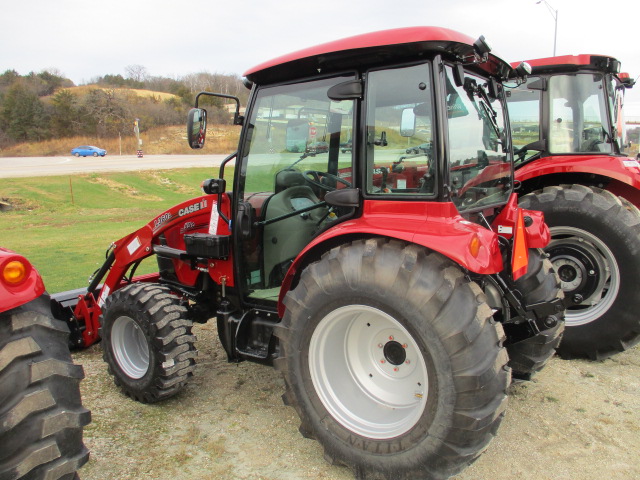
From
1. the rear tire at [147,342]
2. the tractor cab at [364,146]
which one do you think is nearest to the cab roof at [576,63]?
the tractor cab at [364,146]

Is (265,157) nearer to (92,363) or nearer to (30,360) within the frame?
(30,360)

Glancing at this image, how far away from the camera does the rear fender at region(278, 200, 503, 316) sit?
2295 millimetres

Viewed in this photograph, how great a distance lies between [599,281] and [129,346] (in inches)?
156

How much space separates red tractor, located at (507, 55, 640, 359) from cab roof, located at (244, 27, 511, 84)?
186 centimetres

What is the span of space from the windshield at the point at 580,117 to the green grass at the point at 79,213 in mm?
5650

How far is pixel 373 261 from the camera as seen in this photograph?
2.43m

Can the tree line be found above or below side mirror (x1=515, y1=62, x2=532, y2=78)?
above

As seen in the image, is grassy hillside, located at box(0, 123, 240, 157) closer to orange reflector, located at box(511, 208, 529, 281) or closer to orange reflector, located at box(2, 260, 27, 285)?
orange reflector, located at box(511, 208, 529, 281)

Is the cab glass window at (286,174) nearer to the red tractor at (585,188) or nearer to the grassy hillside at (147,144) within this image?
Result: the red tractor at (585,188)

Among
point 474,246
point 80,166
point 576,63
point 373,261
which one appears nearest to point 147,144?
point 80,166

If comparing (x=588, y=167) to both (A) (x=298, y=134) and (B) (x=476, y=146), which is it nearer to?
(B) (x=476, y=146)

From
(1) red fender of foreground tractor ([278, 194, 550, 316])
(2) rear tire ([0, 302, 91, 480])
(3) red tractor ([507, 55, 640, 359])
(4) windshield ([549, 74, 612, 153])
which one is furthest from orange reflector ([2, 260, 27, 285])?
(4) windshield ([549, 74, 612, 153])

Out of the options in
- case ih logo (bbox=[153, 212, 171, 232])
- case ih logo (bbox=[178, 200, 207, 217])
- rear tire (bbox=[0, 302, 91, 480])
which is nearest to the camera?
rear tire (bbox=[0, 302, 91, 480])

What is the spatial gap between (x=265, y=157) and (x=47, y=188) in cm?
1513
